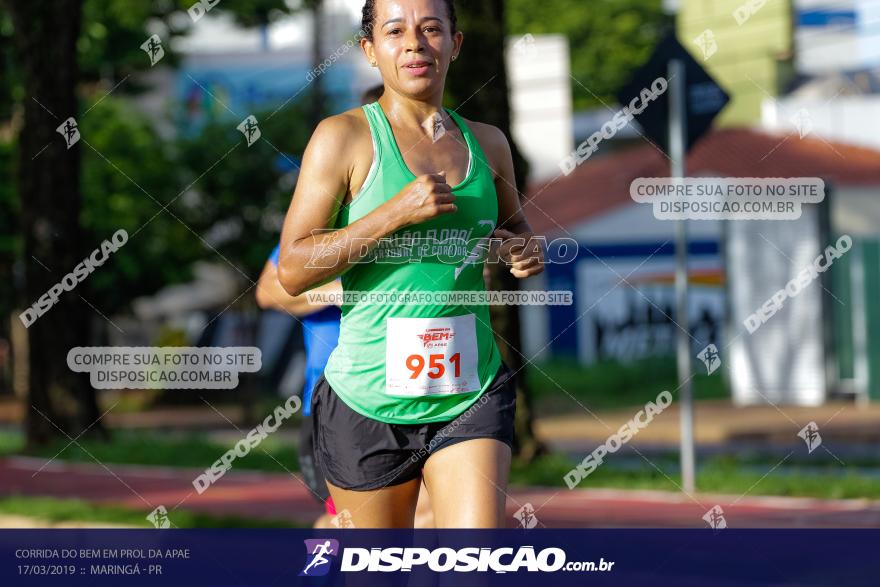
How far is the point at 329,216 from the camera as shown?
3682mm

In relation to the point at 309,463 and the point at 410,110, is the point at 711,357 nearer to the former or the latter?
the point at 309,463

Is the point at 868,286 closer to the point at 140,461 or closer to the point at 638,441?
the point at 638,441

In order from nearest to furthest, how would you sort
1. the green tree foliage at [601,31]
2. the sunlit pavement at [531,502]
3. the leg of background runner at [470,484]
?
the leg of background runner at [470,484]
the sunlit pavement at [531,502]
the green tree foliage at [601,31]

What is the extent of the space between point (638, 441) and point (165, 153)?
1098 cm

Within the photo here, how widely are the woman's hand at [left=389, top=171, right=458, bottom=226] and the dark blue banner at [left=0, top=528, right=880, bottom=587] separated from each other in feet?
2.56

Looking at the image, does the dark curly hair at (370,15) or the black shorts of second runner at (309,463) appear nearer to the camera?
the dark curly hair at (370,15)

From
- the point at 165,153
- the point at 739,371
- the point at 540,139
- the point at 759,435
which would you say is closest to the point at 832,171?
the point at 739,371

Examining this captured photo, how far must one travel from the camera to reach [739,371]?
63.9 feet

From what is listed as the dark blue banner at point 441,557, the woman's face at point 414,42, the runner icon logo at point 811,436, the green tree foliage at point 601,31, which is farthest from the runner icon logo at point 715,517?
the green tree foliage at point 601,31

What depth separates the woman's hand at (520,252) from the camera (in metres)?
3.87

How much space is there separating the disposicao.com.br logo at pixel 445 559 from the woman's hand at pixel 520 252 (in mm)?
709

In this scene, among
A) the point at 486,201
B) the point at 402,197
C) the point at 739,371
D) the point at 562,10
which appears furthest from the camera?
the point at 562,10

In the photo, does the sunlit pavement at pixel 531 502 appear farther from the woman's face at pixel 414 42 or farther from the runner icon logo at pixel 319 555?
the woman's face at pixel 414 42
